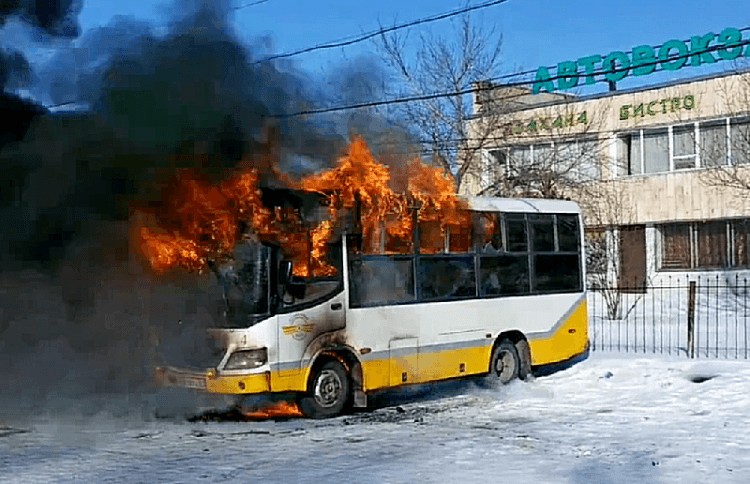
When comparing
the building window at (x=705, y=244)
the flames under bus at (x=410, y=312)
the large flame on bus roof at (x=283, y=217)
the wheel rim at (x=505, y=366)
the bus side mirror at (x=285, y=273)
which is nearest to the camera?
the flames under bus at (x=410, y=312)

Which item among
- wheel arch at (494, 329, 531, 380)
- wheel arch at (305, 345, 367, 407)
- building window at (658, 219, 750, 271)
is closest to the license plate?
wheel arch at (305, 345, 367, 407)

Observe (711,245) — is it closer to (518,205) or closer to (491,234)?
(518,205)

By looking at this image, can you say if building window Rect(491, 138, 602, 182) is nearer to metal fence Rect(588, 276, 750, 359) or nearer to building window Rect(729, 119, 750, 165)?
metal fence Rect(588, 276, 750, 359)

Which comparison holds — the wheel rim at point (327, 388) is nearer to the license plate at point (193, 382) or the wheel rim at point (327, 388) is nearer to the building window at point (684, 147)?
the license plate at point (193, 382)

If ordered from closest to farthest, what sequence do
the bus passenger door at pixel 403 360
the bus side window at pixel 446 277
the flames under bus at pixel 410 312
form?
the flames under bus at pixel 410 312
the bus passenger door at pixel 403 360
the bus side window at pixel 446 277

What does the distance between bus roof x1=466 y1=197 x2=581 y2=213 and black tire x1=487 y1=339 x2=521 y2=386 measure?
1.99 m

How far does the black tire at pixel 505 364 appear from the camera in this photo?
14.2 m

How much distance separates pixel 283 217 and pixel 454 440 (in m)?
3.34

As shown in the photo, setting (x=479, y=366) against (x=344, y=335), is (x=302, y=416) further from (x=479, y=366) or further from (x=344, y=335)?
(x=479, y=366)

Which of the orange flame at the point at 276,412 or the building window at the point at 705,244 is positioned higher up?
the building window at the point at 705,244

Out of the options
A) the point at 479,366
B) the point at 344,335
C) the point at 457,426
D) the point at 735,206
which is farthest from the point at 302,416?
the point at 735,206

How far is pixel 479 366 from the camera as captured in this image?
45.3 ft

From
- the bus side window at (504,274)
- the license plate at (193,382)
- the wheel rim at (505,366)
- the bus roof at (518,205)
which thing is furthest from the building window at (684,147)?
the license plate at (193,382)

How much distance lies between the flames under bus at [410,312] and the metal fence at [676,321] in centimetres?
228
